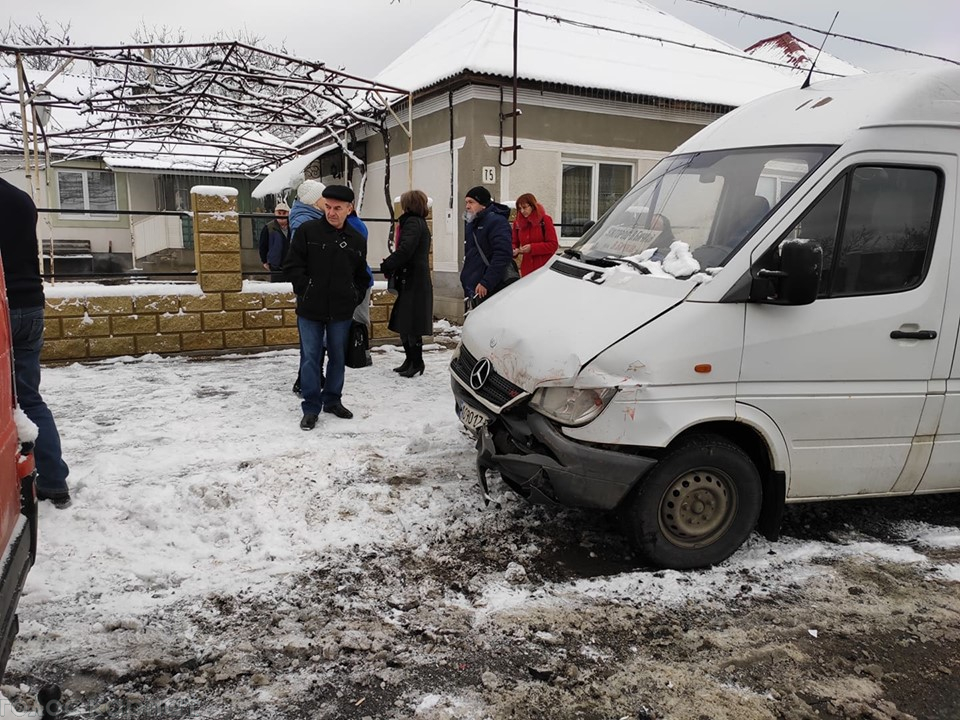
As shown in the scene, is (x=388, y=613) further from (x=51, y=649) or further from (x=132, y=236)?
(x=132, y=236)

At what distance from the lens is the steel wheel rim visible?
3445 millimetres

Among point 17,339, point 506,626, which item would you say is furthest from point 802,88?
point 17,339

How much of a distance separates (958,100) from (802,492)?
2.24 metres

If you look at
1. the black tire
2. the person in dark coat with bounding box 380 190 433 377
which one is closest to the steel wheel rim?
the black tire

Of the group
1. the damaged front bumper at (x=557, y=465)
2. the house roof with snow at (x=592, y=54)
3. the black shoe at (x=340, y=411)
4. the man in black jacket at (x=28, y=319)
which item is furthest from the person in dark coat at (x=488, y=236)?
the house roof with snow at (x=592, y=54)

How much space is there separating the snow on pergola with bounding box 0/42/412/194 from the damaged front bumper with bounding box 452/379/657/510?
7.50 metres

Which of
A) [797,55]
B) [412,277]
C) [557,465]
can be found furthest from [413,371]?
[797,55]

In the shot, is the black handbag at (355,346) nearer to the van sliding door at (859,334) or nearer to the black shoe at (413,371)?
the black shoe at (413,371)

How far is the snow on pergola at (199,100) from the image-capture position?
9438mm

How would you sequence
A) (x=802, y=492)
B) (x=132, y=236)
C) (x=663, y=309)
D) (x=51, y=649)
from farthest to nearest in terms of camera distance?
(x=132, y=236) < (x=802, y=492) < (x=663, y=309) < (x=51, y=649)

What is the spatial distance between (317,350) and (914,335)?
4.11 m

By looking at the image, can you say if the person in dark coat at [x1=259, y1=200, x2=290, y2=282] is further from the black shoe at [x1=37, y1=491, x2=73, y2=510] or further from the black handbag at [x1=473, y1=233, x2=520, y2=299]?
the black shoe at [x1=37, y1=491, x2=73, y2=510]

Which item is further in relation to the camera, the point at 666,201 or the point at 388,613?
the point at 666,201

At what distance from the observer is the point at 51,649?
283cm
